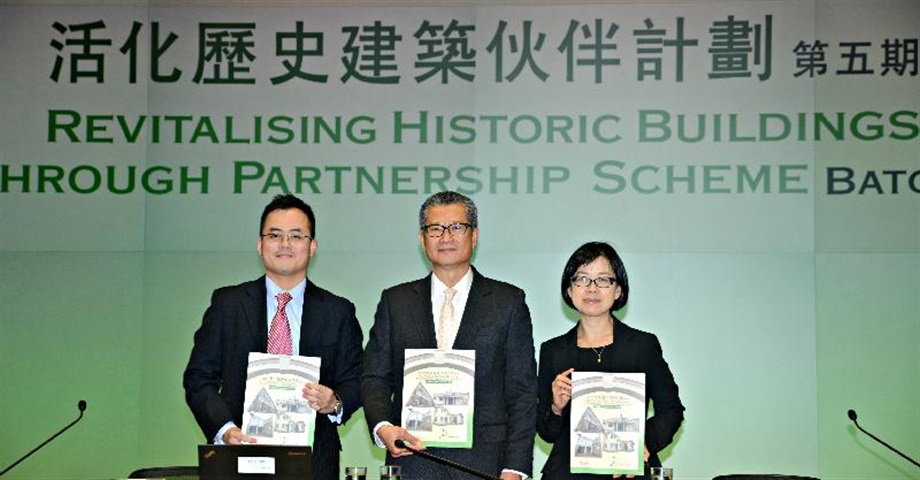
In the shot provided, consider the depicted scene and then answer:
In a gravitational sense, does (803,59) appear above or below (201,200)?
above

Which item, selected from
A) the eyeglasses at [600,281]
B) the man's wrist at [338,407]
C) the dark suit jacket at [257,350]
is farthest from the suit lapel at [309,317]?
the eyeglasses at [600,281]

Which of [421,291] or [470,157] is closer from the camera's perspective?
[421,291]

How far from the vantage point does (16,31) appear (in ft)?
22.0

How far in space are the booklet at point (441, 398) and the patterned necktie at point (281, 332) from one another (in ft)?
1.91

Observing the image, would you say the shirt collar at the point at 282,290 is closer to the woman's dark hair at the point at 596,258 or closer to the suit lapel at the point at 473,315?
the suit lapel at the point at 473,315

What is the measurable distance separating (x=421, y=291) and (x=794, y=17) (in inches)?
129

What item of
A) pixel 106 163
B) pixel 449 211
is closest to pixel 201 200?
pixel 106 163

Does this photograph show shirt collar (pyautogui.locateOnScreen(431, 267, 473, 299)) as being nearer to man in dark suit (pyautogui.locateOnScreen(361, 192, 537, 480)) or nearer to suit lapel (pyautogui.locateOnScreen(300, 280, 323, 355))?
man in dark suit (pyautogui.locateOnScreen(361, 192, 537, 480))

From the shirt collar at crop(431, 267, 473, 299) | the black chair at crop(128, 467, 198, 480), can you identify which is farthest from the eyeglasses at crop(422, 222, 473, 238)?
the black chair at crop(128, 467, 198, 480)

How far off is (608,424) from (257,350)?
51.9 inches

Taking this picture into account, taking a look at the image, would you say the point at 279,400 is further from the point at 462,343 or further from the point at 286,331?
the point at 462,343

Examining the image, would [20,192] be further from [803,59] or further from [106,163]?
[803,59]

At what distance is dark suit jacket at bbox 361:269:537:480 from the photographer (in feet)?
13.3

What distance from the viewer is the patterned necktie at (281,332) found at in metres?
4.29
